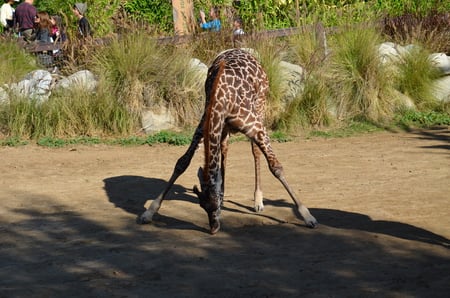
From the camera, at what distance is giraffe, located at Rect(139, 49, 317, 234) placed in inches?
302

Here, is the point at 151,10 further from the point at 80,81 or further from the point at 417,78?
the point at 417,78

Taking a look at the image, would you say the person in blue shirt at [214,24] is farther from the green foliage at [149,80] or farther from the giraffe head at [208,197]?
the giraffe head at [208,197]

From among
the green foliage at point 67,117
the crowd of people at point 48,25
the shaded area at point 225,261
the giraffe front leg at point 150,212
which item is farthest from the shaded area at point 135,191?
the crowd of people at point 48,25

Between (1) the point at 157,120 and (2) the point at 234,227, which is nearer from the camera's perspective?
(2) the point at 234,227

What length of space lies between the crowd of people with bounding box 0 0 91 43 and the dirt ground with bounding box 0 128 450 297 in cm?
375

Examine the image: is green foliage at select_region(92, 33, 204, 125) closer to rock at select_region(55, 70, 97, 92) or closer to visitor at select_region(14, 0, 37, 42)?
rock at select_region(55, 70, 97, 92)

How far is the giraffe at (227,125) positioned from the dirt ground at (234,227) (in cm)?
32

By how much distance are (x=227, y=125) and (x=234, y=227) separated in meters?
1.03

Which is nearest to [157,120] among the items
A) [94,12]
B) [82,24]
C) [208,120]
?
[82,24]

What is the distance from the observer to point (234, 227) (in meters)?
8.34

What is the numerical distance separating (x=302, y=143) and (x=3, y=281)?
22.7ft

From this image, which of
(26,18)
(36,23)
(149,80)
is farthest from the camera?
(26,18)

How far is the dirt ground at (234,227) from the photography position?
654 centimetres

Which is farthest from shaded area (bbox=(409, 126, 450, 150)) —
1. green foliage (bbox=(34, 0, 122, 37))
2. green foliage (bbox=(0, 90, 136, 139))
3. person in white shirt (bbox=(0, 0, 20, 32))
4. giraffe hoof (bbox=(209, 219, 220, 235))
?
person in white shirt (bbox=(0, 0, 20, 32))
